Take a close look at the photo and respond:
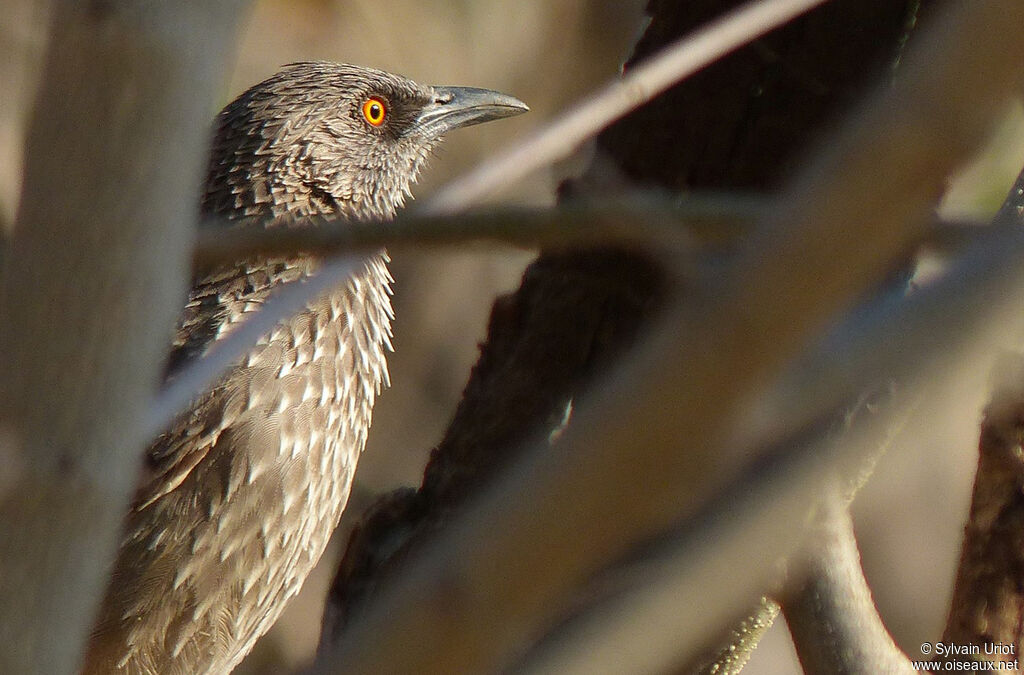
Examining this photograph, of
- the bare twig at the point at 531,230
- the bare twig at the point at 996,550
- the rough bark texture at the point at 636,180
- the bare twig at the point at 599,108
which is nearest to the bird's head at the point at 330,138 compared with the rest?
the rough bark texture at the point at 636,180

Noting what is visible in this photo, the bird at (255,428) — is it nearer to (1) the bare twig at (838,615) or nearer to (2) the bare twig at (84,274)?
(1) the bare twig at (838,615)

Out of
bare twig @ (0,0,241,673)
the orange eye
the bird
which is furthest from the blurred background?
bare twig @ (0,0,241,673)

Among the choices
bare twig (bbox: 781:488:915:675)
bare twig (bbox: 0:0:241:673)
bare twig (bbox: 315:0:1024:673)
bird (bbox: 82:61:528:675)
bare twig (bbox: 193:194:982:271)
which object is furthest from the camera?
bird (bbox: 82:61:528:675)

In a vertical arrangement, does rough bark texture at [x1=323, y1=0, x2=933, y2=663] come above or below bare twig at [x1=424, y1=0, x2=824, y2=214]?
above

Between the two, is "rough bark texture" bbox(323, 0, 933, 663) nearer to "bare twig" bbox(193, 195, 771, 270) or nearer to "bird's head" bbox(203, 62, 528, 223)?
"bird's head" bbox(203, 62, 528, 223)

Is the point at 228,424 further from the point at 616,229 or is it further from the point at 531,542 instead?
the point at 531,542

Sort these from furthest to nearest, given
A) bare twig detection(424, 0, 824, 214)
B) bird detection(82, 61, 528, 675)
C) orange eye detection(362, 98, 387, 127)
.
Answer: orange eye detection(362, 98, 387, 127) < bird detection(82, 61, 528, 675) < bare twig detection(424, 0, 824, 214)

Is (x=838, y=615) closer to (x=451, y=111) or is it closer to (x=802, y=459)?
(x=802, y=459)

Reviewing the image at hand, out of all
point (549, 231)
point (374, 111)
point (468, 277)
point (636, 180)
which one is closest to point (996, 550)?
point (636, 180)
